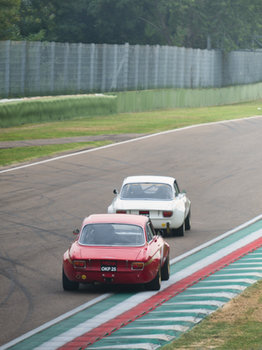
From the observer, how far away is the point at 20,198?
86.2 ft

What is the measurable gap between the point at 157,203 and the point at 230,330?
31.7ft

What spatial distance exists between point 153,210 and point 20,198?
277 inches

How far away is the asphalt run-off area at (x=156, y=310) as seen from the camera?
10922 mm

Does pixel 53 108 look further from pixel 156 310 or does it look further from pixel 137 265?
pixel 156 310

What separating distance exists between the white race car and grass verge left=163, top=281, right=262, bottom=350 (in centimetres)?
730

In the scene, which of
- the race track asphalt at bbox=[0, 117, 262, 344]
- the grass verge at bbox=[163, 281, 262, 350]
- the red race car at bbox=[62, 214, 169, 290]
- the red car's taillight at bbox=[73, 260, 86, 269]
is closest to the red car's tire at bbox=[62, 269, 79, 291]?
the red race car at bbox=[62, 214, 169, 290]

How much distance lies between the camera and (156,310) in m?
12.8

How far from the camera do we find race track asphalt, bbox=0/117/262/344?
1451 cm

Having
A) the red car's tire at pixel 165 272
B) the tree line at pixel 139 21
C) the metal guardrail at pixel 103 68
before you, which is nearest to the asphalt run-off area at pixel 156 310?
the red car's tire at pixel 165 272

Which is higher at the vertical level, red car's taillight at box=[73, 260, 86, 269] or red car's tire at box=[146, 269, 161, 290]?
red car's taillight at box=[73, 260, 86, 269]

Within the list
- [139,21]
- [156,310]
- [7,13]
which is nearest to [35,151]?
[156,310]

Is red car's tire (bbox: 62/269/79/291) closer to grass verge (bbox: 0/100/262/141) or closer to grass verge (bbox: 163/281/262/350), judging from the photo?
grass verge (bbox: 163/281/262/350)

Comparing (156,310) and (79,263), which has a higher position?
(79,263)

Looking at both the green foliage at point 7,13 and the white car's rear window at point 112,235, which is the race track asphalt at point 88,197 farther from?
the green foliage at point 7,13
